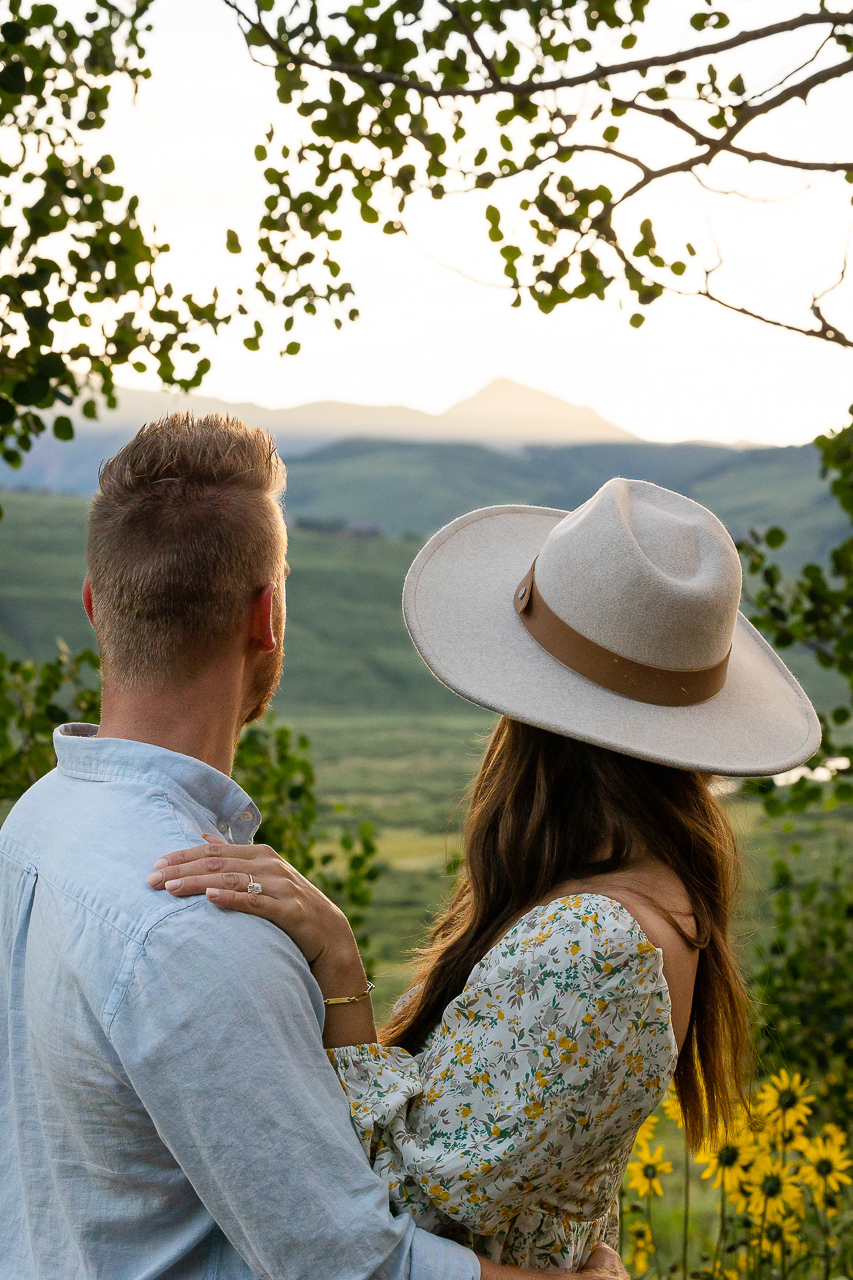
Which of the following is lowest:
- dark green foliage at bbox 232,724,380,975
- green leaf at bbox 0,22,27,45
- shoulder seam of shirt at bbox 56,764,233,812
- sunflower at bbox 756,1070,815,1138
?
sunflower at bbox 756,1070,815,1138

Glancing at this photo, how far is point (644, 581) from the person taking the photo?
158 centimetres

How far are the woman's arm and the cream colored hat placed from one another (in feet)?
1.48

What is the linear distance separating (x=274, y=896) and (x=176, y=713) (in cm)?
29

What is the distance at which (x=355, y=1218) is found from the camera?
115 centimetres

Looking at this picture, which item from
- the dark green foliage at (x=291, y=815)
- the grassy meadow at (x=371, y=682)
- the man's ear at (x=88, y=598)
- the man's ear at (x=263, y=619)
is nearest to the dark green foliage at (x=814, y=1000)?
the dark green foliage at (x=291, y=815)

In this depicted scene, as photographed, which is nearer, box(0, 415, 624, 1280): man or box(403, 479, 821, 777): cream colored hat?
box(0, 415, 624, 1280): man

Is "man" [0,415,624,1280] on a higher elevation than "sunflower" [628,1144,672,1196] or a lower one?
higher

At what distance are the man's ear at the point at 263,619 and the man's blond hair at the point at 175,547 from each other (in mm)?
13

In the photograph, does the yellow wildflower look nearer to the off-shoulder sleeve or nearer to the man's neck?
the off-shoulder sleeve

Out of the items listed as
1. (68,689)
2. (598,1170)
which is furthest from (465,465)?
(598,1170)

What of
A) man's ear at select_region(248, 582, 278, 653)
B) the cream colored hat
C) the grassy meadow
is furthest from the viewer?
the grassy meadow

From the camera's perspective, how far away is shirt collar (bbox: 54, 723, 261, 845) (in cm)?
130

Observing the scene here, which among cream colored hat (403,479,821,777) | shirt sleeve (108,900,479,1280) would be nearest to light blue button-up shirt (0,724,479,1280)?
shirt sleeve (108,900,479,1280)

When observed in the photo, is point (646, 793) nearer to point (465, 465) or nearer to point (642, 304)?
point (642, 304)
